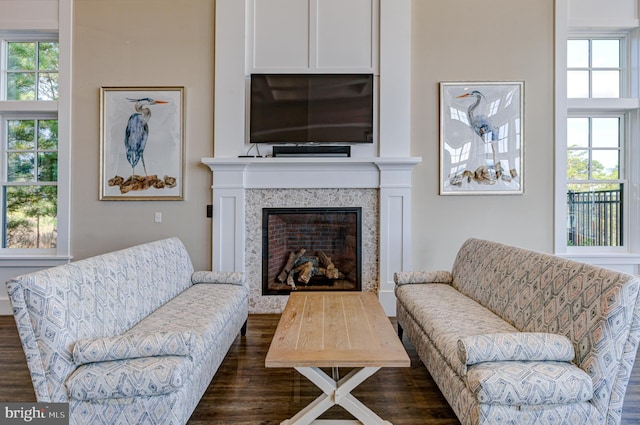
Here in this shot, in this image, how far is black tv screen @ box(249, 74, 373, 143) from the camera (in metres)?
3.88

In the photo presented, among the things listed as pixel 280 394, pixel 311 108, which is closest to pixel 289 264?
pixel 311 108

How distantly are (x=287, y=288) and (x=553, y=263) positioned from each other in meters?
2.65

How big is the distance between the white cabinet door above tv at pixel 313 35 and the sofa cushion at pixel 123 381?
3.24 m

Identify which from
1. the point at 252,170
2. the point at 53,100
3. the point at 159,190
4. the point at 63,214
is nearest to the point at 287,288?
the point at 252,170

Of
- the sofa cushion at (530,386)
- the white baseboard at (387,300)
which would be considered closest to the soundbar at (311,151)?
the white baseboard at (387,300)

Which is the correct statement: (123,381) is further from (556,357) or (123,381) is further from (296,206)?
(296,206)

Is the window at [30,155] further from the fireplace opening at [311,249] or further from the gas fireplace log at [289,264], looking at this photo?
the gas fireplace log at [289,264]

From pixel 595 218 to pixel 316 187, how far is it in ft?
10.5

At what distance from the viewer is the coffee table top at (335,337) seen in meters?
1.68

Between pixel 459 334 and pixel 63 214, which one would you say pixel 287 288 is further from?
pixel 63 214

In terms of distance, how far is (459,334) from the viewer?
199 cm

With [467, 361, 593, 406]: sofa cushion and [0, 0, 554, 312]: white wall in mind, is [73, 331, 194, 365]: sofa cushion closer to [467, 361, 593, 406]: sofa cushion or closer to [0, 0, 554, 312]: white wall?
[467, 361, 593, 406]: sofa cushion

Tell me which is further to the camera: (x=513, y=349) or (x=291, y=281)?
(x=291, y=281)

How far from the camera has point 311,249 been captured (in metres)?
4.09
